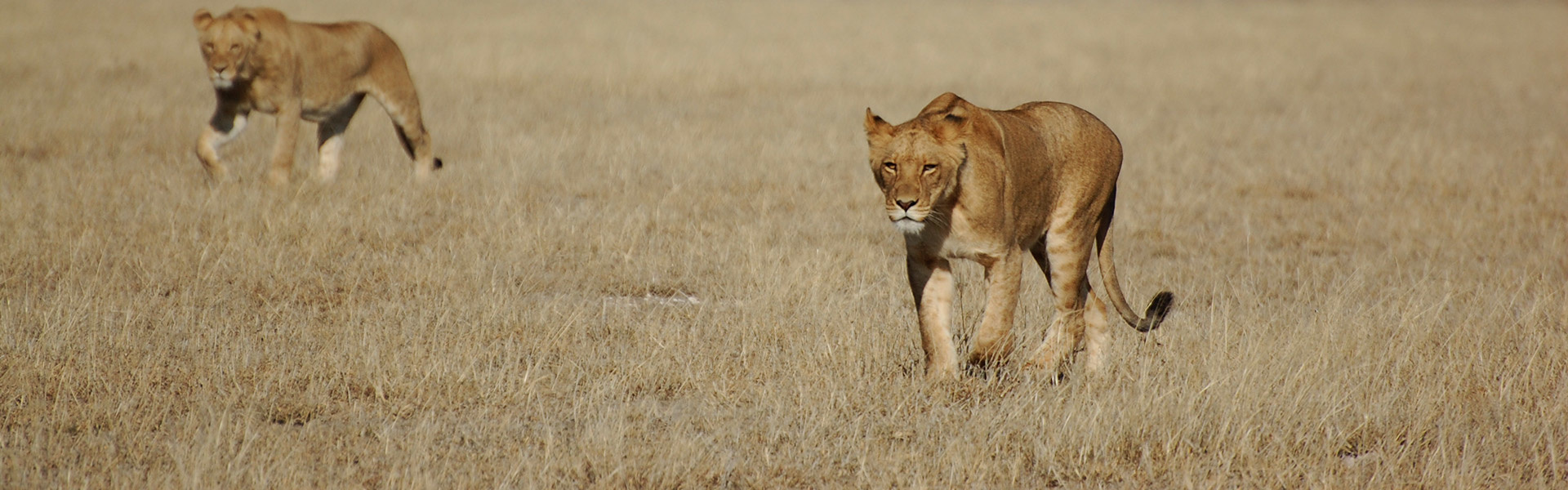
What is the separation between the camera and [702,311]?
5.57 meters

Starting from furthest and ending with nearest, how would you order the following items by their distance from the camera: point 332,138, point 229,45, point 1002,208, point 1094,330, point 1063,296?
point 332,138, point 229,45, point 1094,330, point 1063,296, point 1002,208

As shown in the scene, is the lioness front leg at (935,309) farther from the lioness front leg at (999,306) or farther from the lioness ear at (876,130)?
the lioness ear at (876,130)

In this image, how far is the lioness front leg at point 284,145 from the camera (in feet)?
26.6

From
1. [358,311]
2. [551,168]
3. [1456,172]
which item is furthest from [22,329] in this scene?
[1456,172]

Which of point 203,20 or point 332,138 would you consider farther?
point 332,138

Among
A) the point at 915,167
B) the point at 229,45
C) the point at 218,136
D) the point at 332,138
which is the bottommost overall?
the point at 332,138

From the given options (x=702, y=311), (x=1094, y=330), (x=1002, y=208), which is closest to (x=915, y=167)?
(x=1002, y=208)

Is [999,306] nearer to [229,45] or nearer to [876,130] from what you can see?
[876,130]

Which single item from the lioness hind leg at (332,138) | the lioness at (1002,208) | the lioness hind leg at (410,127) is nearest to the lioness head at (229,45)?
the lioness hind leg at (332,138)

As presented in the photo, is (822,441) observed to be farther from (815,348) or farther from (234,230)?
(234,230)

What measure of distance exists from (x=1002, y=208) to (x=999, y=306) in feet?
1.05

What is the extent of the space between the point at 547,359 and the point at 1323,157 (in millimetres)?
8149

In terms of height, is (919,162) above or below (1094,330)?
above

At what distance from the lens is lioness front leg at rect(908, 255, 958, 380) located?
425cm
